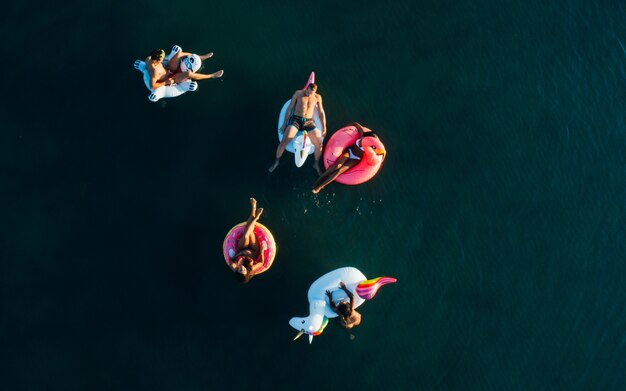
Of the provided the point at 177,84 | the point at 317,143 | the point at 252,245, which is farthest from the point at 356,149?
the point at 177,84

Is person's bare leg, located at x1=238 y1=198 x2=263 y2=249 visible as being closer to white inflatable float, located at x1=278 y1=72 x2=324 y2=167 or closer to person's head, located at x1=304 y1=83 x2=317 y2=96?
white inflatable float, located at x1=278 y1=72 x2=324 y2=167

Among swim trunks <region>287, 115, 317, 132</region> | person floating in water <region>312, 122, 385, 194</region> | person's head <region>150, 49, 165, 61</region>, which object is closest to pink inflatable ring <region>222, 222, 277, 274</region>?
person floating in water <region>312, 122, 385, 194</region>

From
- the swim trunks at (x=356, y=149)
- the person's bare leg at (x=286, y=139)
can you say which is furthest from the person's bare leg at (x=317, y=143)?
the swim trunks at (x=356, y=149)

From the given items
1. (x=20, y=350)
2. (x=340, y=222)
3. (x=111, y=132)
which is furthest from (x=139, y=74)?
(x=20, y=350)

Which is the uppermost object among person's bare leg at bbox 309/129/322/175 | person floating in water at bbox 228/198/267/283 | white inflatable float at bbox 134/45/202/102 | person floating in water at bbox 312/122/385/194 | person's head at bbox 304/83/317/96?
white inflatable float at bbox 134/45/202/102

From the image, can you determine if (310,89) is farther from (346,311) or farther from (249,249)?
(346,311)
